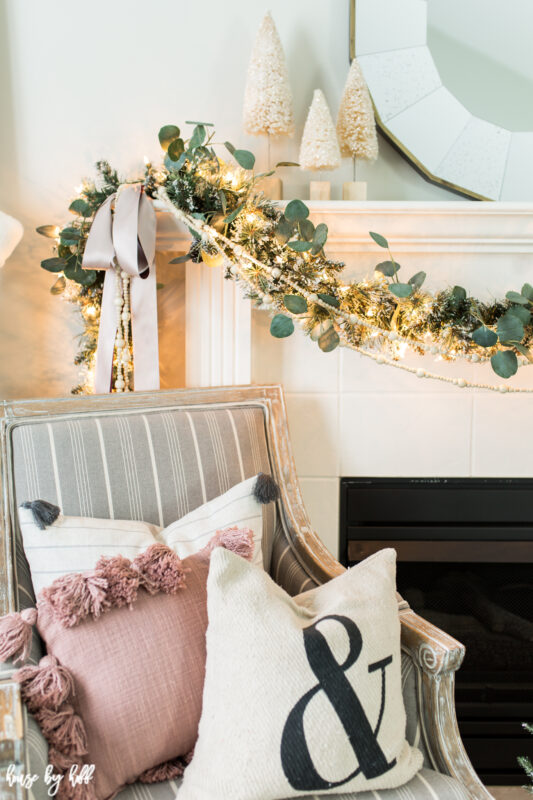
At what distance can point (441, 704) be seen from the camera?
947 millimetres

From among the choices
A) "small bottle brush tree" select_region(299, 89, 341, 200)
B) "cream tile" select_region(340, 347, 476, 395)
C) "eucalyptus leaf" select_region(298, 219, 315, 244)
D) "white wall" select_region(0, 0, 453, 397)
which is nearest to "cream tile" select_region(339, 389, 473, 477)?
"cream tile" select_region(340, 347, 476, 395)

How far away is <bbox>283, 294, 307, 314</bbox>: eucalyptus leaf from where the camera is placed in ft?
4.03

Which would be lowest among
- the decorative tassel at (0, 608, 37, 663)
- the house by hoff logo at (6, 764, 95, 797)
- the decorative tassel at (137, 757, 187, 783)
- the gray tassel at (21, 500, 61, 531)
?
the decorative tassel at (137, 757, 187, 783)

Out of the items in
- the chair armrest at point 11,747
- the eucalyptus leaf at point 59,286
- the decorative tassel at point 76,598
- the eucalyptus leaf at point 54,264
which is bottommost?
the chair armrest at point 11,747

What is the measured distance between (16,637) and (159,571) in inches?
8.1

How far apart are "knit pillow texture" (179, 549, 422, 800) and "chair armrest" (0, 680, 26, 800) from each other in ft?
0.67

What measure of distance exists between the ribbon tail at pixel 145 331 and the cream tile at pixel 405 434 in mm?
466

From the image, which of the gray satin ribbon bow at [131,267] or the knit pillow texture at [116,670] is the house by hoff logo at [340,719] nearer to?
the knit pillow texture at [116,670]

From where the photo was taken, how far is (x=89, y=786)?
79 cm

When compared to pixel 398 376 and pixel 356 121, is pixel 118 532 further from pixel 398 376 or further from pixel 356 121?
pixel 356 121

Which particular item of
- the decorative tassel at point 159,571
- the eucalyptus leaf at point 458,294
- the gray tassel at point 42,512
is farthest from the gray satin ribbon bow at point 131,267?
the eucalyptus leaf at point 458,294

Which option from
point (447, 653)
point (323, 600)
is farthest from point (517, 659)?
point (323, 600)

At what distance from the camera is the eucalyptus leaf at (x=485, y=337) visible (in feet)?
4.13

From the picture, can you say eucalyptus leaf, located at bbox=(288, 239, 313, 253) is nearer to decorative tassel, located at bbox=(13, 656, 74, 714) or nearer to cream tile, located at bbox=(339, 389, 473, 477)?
cream tile, located at bbox=(339, 389, 473, 477)
